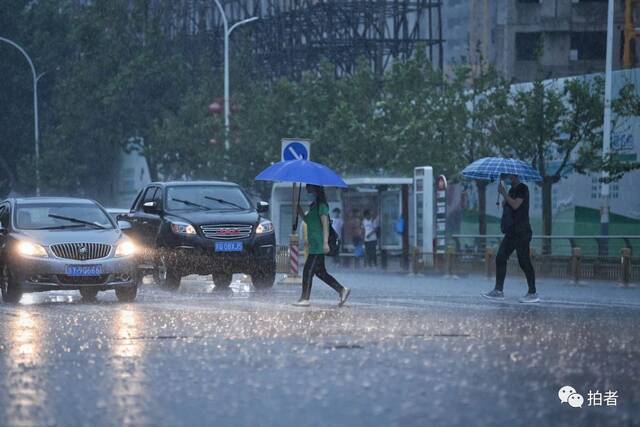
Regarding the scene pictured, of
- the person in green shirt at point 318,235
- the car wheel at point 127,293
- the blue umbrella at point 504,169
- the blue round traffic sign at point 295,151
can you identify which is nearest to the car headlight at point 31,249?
the car wheel at point 127,293

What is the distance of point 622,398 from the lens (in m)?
9.57

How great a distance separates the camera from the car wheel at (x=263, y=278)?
2542cm

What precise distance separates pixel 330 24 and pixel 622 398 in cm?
5861

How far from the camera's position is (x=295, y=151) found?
92.8 feet

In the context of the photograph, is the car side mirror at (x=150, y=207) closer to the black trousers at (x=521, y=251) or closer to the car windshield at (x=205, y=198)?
the car windshield at (x=205, y=198)

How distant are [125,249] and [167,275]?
14.1 feet

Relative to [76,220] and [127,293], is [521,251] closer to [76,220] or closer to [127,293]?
[127,293]

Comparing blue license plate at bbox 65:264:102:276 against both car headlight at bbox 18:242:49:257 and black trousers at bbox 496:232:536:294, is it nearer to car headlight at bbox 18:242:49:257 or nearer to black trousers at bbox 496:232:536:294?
car headlight at bbox 18:242:49:257

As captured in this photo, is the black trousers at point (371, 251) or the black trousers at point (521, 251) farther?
the black trousers at point (371, 251)

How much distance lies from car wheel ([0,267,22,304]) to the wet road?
92cm

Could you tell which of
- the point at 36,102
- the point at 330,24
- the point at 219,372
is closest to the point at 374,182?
the point at 330,24

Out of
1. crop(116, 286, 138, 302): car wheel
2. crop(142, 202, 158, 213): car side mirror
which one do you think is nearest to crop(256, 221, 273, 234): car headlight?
crop(142, 202, 158, 213): car side mirror

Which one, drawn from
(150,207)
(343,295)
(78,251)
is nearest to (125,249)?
(78,251)

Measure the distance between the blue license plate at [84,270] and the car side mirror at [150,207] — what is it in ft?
16.5
